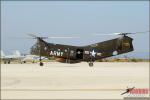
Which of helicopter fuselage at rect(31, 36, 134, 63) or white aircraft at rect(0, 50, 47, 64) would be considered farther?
white aircraft at rect(0, 50, 47, 64)

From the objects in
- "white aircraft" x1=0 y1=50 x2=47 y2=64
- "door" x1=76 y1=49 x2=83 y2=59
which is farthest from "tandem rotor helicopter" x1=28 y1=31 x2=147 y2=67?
"white aircraft" x1=0 y1=50 x2=47 y2=64

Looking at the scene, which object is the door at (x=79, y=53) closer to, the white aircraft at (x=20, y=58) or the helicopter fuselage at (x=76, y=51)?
the helicopter fuselage at (x=76, y=51)

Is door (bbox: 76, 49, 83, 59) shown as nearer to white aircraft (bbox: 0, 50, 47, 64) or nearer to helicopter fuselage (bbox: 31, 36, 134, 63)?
helicopter fuselage (bbox: 31, 36, 134, 63)

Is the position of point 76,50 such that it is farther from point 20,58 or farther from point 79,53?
point 20,58

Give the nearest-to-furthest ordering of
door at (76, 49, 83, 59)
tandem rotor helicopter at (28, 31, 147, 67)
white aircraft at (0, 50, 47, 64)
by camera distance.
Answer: tandem rotor helicopter at (28, 31, 147, 67)
door at (76, 49, 83, 59)
white aircraft at (0, 50, 47, 64)

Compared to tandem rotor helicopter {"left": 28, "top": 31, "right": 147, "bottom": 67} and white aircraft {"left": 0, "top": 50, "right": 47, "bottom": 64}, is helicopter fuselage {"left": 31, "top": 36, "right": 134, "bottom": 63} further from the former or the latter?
white aircraft {"left": 0, "top": 50, "right": 47, "bottom": 64}

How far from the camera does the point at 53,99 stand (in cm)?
2058

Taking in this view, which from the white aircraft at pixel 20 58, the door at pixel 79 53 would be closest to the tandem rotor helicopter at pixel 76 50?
the door at pixel 79 53

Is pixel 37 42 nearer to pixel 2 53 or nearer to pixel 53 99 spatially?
pixel 53 99

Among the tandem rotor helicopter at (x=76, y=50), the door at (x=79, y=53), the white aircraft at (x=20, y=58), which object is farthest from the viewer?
the white aircraft at (x=20, y=58)

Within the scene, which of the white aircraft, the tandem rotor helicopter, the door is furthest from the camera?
the white aircraft

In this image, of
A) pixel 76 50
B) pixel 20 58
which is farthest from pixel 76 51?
pixel 20 58

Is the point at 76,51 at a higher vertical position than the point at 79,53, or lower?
higher

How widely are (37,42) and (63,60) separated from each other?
3.74m
